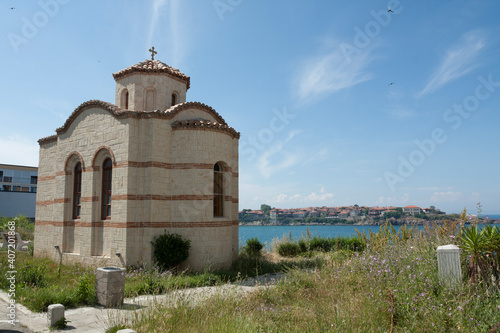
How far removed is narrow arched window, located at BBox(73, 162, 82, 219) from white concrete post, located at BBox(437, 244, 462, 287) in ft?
48.0

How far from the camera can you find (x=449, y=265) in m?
7.00

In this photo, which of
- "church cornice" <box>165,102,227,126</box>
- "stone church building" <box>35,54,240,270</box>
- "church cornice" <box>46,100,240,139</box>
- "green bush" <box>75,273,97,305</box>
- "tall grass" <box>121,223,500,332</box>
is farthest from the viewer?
"church cornice" <box>165,102,227,126</box>

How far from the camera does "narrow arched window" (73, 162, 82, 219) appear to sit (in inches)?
627

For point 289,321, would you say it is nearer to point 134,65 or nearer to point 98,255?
point 98,255

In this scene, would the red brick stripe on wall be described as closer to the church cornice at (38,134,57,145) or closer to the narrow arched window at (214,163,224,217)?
the narrow arched window at (214,163,224,217)

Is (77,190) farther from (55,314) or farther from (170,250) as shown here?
(55,314)

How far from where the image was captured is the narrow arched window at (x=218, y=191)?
1445 centimetres

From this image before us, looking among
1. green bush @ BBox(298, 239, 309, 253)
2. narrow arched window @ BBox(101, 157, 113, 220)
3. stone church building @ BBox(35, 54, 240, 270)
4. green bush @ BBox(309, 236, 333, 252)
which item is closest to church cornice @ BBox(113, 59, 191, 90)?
stone church building @ BBox(35, 54, 240, 270)

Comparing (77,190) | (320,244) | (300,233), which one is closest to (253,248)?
(320,244)

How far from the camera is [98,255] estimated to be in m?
14.2

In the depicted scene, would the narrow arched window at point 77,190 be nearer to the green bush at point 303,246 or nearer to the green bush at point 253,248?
the green bush at point 253,248

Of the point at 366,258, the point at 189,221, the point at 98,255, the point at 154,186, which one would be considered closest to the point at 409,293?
the point at 366,258

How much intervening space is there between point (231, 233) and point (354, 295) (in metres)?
7.75

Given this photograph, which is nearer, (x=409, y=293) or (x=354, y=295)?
(x=409, y=293)
